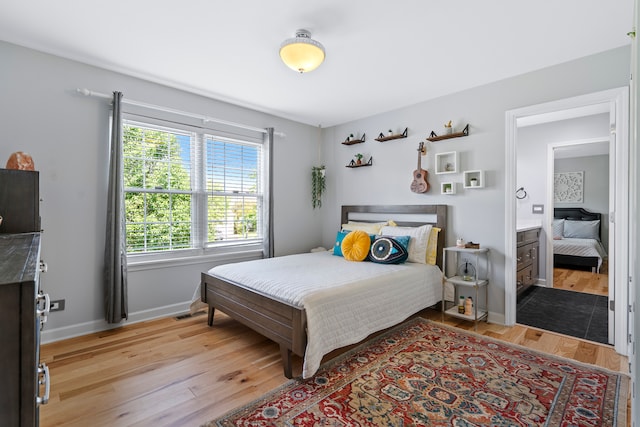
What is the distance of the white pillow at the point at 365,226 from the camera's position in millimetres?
3966

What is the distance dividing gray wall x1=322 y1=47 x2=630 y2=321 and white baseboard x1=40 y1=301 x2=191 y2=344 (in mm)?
2705

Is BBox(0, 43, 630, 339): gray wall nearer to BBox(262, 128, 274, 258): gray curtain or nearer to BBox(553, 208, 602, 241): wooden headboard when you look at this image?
BBox(262, 128, 274, 258): gray curtain

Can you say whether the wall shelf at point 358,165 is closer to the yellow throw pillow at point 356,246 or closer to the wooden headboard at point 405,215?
the wooden headboard at point 405,215

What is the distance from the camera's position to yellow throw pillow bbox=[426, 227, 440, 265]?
348cm

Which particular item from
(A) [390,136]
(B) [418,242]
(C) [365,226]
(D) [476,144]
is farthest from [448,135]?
(C) [365,226]

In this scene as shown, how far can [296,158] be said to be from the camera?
15.3ft

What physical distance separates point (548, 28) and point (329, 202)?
130 inches

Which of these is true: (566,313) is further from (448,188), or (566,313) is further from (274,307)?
(274,307)

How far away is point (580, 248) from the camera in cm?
549

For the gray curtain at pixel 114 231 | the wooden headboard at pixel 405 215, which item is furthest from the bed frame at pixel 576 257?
the gray curtain at pixel 114 231

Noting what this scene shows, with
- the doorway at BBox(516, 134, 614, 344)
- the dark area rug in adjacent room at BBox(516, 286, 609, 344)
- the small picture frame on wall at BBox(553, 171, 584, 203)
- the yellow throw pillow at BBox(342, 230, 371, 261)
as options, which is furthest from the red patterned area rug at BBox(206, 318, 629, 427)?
the small picture frame on wall at BBox(553, 171, 584, 203)

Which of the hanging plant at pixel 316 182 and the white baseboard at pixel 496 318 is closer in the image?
the white baseboard at pixel 496 318

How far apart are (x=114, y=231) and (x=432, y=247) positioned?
3232 mm

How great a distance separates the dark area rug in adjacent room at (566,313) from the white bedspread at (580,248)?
1.69m
